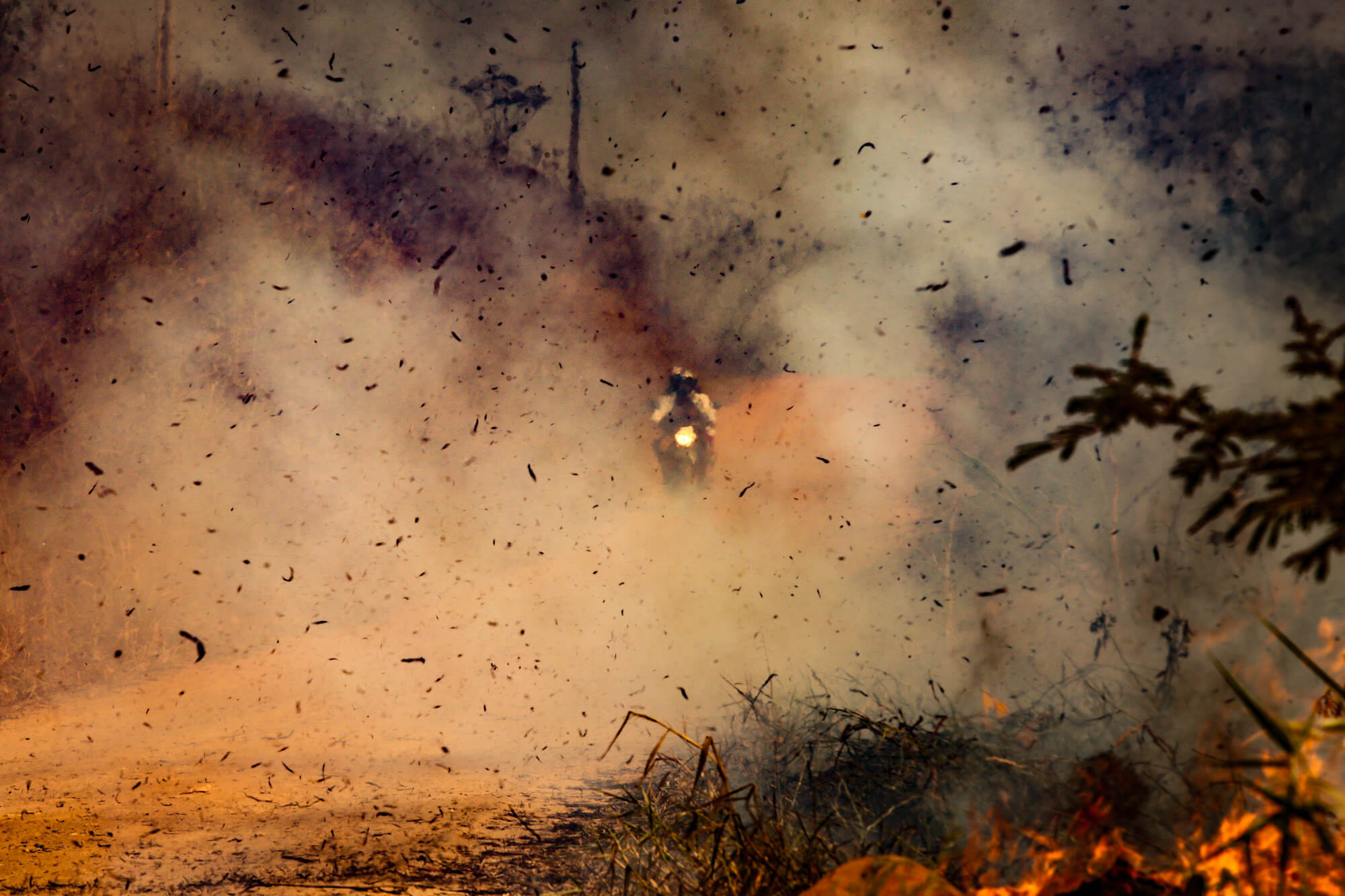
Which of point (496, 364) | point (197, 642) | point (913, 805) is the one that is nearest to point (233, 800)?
point (197, 642)

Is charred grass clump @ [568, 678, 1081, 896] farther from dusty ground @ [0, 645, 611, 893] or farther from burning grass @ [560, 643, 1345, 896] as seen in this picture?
dusty ground @ [0, 645, 611, 893]

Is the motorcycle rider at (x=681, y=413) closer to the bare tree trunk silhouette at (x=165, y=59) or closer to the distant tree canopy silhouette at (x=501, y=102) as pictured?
the distant tree canopy silhouette at (x=501, y=102)

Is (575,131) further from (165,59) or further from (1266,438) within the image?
(1266,438)

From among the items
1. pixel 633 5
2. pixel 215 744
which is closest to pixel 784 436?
pixel 633 5

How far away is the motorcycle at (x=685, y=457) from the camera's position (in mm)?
1935

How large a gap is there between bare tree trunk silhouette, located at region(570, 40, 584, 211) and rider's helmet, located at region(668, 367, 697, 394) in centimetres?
47

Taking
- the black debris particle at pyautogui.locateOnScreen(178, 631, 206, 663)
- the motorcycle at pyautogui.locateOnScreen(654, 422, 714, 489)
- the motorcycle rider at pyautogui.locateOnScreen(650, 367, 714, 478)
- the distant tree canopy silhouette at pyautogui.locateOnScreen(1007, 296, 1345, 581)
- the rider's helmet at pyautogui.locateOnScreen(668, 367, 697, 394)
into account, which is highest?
the rider's helmet at pyautogui.locateOnScreen(668, 367, 697, 394)

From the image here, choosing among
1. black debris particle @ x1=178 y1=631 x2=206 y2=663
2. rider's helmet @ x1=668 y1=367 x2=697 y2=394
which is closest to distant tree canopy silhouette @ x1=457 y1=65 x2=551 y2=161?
rider's helmet @ x1=668 y1=367 x2=697 y2=394

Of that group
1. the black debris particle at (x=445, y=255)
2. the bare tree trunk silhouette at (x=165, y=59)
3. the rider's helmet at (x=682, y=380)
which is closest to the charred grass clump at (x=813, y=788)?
the rider's helmet at (x=682, y=380)

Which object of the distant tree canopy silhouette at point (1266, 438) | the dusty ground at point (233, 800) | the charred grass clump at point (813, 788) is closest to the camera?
the distant tree canopy silhouette at point (1266, 438)

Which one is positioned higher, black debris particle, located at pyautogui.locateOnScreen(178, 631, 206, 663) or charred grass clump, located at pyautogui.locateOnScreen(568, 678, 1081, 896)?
black debris particle, located at pyautogui.locateOnScreen(178, 631, 206, 663)

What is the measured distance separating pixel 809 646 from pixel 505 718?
76 centimetres

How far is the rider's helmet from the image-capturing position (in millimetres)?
1939

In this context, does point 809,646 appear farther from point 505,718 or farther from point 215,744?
point 215,744
